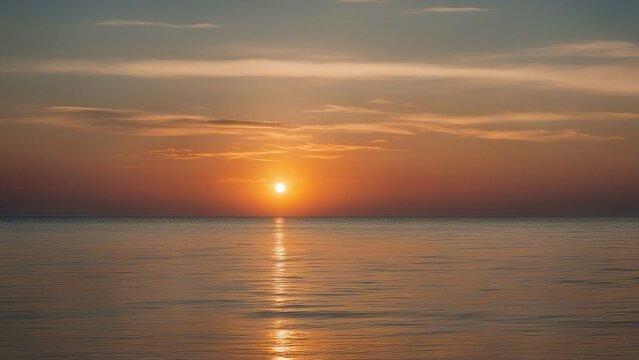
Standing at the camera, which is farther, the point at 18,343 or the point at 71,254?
the point at 71,254

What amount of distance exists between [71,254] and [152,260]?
9044 millimetres

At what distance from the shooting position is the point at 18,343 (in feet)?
77.5

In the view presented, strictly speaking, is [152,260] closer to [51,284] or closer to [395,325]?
[51,284]

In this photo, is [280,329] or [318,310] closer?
[280,329]

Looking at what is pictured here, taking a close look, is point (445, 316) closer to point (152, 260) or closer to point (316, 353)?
point (316, 353)

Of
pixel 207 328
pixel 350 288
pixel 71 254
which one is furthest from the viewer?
pixel 71 254

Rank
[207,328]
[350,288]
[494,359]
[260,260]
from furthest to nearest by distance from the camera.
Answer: [260,260]
[350,288]
[207,328]
[494,359]

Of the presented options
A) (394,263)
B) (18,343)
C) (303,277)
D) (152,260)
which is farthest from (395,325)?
(152,260)

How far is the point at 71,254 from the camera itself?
6231 cm

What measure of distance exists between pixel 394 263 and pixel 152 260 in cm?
1441

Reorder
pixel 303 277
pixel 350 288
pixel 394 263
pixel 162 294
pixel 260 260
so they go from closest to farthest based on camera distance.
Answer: pixel 162 294 < pixel 350 288 < pixel 303 277 < pixel 394 263 < pixel 260 260

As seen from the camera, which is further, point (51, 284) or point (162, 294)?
point (51, 284)

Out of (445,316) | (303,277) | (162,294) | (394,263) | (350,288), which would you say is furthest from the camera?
(394,263)

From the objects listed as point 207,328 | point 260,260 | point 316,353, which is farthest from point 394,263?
point 316,353
